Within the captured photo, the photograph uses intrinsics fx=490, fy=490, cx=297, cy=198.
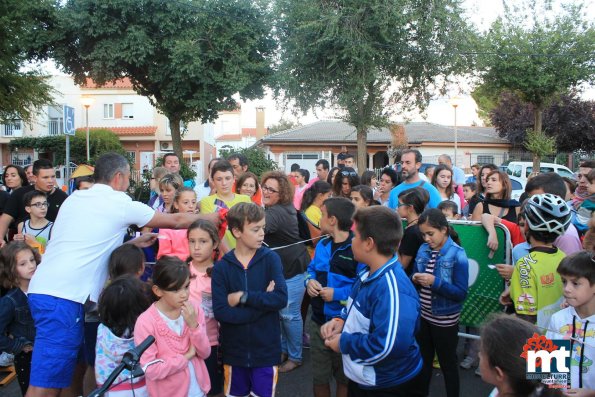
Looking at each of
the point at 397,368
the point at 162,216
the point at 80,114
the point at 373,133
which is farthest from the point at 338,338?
the point at 80,114

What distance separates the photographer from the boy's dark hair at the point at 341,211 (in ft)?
12.4

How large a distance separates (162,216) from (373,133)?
37.6 m

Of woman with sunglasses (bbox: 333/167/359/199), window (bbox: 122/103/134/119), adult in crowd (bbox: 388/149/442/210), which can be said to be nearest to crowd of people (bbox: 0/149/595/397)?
adult in crowd (bbox: 388/149/442/210)

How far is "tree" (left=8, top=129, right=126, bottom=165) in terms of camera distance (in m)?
38.5

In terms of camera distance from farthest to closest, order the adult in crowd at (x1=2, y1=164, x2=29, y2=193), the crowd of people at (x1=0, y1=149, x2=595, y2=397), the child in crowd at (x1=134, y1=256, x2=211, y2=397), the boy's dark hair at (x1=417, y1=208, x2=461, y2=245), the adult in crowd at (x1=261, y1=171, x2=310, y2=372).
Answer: the adult in crowd at (x1=2, y1=164, x2=29, y2=193)
the adult in crowd at (x1=261, y1=171, x2=310, y2=372)
the boy's dark hair at (x1=417, y1=208, x2=461, y2=245)
the child in crowd at (x1=134, y1=256, x2=211, y2=397)
the crowd of people at (x1=0, y1=149, x2=595, y2=397)

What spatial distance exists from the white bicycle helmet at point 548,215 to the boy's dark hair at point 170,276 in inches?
99.4

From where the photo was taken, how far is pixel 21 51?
18.7 metres

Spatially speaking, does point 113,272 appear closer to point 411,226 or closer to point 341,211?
point 341,211

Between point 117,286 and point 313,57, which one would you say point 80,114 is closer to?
point 313,57

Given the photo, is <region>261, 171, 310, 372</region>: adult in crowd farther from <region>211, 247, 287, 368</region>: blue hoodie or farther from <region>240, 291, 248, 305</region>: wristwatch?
<region>240, 291, 248, 305</region>: wristwatch

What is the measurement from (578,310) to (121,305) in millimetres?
2844

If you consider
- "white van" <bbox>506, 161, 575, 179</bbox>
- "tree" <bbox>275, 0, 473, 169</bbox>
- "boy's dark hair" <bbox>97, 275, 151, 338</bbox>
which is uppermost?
"tree" <bbox>275, 0, 473, 169</bbox>

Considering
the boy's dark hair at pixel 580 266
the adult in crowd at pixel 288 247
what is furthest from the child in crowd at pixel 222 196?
the boy's dark hair at pixel 580 266

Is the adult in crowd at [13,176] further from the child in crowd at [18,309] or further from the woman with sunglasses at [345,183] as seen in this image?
the woman with sunglasses at [345,183]
